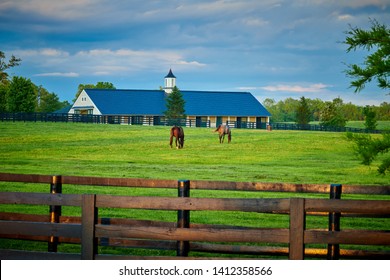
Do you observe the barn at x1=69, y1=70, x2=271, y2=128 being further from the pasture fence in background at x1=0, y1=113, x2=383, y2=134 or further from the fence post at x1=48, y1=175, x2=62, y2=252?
the fence post at x1=48, y1=175, x2=62, y2=252

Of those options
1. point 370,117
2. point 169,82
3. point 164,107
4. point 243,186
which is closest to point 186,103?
point 164,107

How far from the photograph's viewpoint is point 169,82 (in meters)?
30.9

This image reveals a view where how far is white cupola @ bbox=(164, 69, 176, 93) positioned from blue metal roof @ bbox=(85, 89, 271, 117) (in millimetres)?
660

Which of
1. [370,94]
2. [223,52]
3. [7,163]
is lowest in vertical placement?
[7,163]

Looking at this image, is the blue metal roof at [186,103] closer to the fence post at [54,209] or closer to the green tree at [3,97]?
the green tree at [3,97]

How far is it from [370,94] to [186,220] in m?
12.3

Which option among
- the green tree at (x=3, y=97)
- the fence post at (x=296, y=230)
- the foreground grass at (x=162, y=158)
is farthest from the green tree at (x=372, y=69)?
the green tree at (x=3, y=97)

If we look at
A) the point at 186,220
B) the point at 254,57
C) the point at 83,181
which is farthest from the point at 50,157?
the point at 186,220

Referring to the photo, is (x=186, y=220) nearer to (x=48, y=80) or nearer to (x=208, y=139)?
(x=48, y=80)

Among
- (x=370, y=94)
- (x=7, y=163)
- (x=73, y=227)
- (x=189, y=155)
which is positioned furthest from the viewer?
(x=189, y=155)

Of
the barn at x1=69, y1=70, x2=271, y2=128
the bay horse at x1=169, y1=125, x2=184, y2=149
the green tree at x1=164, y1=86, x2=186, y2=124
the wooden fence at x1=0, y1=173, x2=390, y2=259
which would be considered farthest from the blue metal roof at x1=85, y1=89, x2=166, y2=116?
the wooden fence at x1=0, y1=173, x2=390, y2=259

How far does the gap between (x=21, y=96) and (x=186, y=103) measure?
49.5ft

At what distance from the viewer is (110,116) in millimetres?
32844

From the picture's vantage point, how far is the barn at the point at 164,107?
31031 mm
